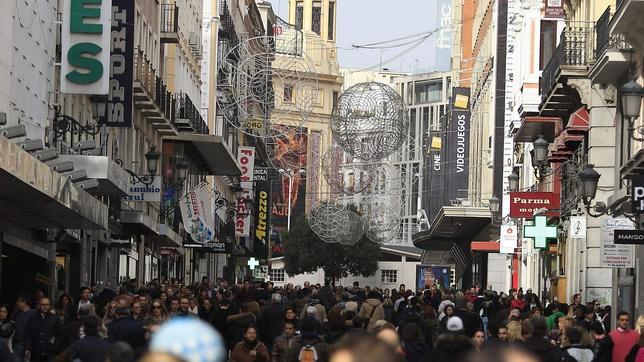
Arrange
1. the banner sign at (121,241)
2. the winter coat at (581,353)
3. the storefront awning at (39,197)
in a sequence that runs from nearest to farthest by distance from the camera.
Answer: the winter coat at (581,353) < the storefront awning at (39,197) < the banner sign at (121,241)

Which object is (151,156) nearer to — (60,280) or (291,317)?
(60,280)

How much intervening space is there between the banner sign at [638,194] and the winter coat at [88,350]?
1104cm

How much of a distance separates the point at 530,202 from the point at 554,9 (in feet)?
30.9

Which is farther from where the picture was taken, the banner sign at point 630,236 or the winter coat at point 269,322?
the banner sign at point 630,236

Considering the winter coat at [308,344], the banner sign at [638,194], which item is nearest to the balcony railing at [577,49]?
the banner sign at [638,194]

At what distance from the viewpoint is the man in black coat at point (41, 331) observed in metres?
19.3

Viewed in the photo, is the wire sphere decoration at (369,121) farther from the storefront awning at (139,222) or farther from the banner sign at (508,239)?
the banner sign at (508,239)

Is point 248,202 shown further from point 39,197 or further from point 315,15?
point 315,15

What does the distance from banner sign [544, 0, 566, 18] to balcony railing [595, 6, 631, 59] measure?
11.8m

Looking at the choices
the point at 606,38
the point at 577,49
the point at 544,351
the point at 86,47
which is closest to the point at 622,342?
the point at 544,351


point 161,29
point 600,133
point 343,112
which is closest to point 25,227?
point 343,112

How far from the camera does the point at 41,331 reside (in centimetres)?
1939

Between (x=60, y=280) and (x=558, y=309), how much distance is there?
46.9 ft

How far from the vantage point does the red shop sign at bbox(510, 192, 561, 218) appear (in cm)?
3850
